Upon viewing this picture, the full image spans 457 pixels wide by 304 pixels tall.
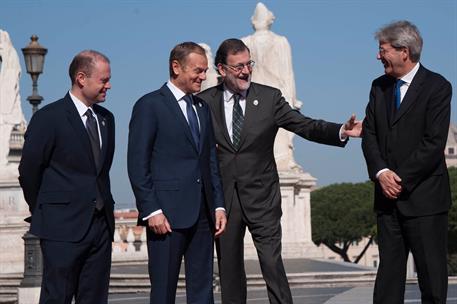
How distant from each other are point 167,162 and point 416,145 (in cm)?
163

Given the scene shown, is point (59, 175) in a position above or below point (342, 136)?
below

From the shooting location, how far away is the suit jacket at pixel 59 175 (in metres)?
8.54

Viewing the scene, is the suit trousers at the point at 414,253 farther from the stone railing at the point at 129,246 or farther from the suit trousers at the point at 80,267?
the stone railing at the point at 129,246

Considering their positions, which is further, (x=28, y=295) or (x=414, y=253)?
(x=28, y=295)

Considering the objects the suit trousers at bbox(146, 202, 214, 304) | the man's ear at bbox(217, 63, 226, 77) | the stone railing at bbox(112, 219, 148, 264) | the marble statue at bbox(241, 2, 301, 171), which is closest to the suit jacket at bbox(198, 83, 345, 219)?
the man's ear at bbox(217, 63, 226, 77)

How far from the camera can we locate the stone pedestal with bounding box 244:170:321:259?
104 ft

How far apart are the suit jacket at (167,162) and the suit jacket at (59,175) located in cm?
33

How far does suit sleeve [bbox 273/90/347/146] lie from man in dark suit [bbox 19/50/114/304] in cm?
171

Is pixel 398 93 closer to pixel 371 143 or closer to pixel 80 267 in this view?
pixel 371 143

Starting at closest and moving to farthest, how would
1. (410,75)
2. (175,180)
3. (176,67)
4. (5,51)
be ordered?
(410,75), (175,180), (176,67), (5,51)


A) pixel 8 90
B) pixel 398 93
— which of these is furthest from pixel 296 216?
pixel 398 93

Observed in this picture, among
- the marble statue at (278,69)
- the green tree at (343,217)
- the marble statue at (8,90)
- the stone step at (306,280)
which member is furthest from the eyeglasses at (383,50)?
the green tree at (343,217)

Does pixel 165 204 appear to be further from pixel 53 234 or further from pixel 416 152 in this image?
pixel 416 152

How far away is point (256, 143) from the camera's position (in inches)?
389
